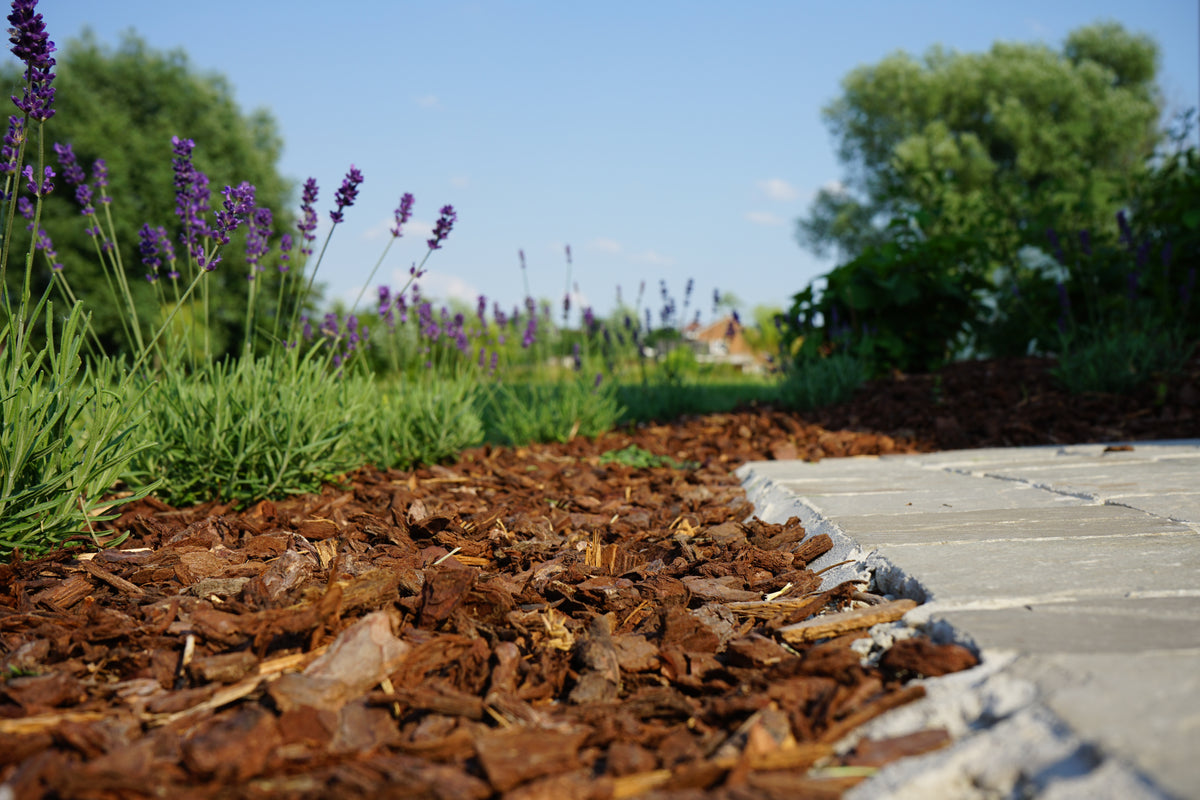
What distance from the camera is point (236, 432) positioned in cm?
271

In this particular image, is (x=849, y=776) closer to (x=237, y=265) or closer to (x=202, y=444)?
(x=202, y=444)

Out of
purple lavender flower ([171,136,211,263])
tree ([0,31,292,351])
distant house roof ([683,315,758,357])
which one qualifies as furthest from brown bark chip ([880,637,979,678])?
tree ([0,31,292,351])

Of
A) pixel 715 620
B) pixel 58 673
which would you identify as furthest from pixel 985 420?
pixel 58 673

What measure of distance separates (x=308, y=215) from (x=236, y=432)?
2.97ft

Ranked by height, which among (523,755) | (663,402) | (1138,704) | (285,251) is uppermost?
(285,251)

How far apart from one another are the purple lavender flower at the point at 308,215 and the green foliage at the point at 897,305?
4.60m

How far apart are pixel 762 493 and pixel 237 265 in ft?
57.8

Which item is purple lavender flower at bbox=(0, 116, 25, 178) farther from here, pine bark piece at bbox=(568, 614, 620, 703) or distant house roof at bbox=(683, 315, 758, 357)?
distant house roof at bbox=(683, 315, 758, 357)

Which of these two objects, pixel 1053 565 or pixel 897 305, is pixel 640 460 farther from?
pixel 897 305

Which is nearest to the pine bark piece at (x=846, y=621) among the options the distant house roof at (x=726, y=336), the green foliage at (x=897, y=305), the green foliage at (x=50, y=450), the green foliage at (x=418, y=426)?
the green foliage at (x=50, y=450)

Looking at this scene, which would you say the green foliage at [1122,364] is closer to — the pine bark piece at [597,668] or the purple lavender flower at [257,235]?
the pine bark piece at [597,668]

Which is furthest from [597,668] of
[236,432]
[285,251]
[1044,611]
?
[285,251]

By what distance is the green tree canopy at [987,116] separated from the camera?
21.3m

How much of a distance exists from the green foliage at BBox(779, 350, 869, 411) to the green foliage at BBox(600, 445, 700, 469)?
78.6 inches
